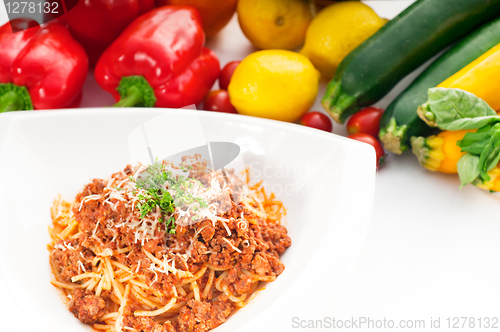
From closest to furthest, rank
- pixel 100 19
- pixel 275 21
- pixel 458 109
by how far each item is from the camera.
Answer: pixel 458 109 → pixel 100 19 → pixel 275 21

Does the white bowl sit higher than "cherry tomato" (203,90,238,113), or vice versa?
the white bowl

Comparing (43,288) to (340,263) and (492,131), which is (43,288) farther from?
(492,131)

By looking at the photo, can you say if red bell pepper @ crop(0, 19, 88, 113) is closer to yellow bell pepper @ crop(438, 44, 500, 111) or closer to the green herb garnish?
the green herb garnish

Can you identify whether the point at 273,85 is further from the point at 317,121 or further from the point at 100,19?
the point at 100,19

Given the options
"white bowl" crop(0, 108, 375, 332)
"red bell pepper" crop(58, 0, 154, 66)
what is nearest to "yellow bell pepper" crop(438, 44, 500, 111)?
"white bowl" crop(0, 108, 375, 332)

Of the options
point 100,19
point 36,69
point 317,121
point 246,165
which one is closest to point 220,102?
point 317,121

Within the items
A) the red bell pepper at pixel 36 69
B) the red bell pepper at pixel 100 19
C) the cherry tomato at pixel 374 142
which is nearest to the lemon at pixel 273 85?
the cherry tomato at pixel 374 142

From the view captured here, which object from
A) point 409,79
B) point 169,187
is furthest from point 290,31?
point 169,187
